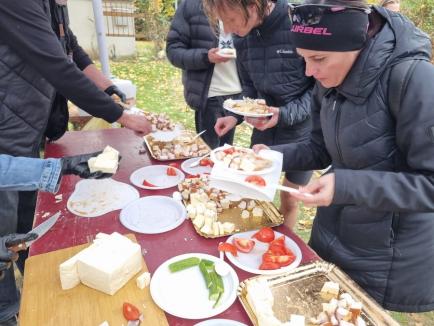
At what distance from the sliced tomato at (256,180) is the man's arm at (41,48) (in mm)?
1344

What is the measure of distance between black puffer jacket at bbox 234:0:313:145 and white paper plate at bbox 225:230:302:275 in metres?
1.24

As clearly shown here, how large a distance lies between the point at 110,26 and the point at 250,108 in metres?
11.6

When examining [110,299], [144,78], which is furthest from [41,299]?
[144,78]

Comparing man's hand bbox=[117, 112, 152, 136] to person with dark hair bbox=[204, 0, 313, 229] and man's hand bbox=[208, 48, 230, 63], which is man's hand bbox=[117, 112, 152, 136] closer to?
person with dark hair bbox=[204, 0, 313, 229]

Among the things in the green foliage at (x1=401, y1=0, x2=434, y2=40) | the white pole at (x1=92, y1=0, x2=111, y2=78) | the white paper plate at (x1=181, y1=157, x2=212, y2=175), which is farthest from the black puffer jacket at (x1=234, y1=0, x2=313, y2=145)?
the green foliage at (x1=401, y1=0, x2=434, y2=40)

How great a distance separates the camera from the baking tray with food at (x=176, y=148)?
270 centimetres

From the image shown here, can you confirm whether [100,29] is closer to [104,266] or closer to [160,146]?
[160,146]

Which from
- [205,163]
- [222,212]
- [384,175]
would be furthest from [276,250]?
[205,163]

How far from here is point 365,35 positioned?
4.59ft

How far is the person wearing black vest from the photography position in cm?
198

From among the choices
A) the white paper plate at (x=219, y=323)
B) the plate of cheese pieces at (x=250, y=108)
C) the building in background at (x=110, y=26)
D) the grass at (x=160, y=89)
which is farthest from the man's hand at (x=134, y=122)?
the building in background at (x=110, y=26)

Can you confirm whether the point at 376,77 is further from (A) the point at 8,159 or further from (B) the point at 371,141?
(A) the point at 8,159

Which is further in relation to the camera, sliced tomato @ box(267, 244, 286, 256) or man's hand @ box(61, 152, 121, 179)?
man's hand @ box(61, 152, 121, 179)

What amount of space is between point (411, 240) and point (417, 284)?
0.25 meters
